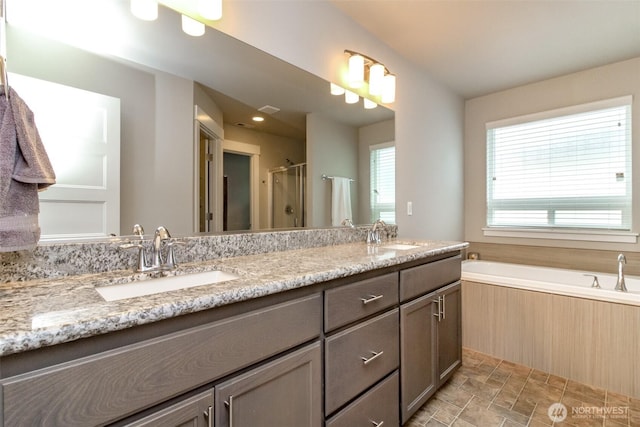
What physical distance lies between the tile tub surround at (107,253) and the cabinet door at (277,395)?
588 mm

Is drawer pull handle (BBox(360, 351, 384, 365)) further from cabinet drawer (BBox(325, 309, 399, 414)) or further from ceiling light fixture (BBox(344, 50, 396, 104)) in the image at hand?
ceiling light fixture (BBox(344, 50, 396, 104))

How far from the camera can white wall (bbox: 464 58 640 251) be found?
251 cm

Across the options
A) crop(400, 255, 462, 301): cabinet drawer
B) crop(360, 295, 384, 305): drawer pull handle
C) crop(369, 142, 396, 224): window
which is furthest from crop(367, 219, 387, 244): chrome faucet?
crop(360, 295, 384, 305): drawer pull handle

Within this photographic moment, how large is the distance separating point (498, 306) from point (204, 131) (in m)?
2.40


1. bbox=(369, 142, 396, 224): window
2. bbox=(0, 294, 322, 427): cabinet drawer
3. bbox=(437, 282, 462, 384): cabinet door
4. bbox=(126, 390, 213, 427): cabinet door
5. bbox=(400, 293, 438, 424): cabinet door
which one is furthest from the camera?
bbox=(369, 142, 396, 224): window

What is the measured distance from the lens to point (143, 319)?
646mm

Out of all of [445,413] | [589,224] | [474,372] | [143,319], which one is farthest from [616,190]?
[143,319]

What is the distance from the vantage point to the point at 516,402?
1.76m

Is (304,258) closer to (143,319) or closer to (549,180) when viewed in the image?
(143,319)

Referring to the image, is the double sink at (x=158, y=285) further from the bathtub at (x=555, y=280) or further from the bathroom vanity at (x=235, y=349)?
the bathtub at (x=555, y=280)

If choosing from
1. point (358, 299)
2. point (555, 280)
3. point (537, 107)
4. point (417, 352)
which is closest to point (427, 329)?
point (417, 352)

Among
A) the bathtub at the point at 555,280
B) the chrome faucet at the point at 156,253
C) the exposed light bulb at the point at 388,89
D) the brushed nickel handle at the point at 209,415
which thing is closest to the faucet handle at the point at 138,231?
the chrome faucet at the point at 156,253

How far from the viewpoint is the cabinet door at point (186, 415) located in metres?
0.67

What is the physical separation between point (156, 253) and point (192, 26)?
976mm
